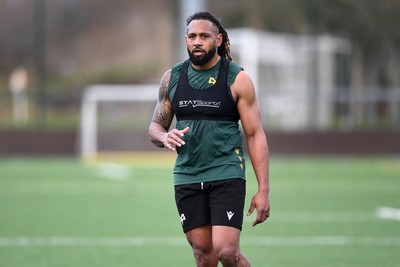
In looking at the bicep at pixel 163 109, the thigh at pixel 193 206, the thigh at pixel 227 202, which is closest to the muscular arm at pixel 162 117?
the bicep at pixel 163 109

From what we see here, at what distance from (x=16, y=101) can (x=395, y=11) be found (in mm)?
12755

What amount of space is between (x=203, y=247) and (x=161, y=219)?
285 inches

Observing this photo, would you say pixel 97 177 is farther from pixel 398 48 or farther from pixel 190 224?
pixel 190 224

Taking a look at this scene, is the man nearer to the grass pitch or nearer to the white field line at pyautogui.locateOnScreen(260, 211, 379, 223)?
the grass pitch

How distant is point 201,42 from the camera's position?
7324 mm

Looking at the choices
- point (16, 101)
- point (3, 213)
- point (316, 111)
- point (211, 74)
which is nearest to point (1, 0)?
point (16, 101)

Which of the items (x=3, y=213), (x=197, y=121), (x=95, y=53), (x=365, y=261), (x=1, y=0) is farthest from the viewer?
(x=95, y=53)

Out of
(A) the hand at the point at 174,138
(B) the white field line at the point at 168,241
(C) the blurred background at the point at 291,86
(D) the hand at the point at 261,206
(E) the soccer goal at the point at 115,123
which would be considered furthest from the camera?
(E) the soccer goal at the point at 115,123

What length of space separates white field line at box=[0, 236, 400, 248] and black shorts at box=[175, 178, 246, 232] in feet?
13.8

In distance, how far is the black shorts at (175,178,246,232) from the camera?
7262mm

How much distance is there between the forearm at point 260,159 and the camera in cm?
732

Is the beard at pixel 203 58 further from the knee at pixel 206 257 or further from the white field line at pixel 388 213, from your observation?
the white field line at pixel 388 213

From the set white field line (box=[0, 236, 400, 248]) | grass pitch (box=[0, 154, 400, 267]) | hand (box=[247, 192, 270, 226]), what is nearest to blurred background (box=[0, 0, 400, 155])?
grass pitch (box=[0, 154, 400, 267])

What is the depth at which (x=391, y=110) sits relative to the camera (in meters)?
30.8
